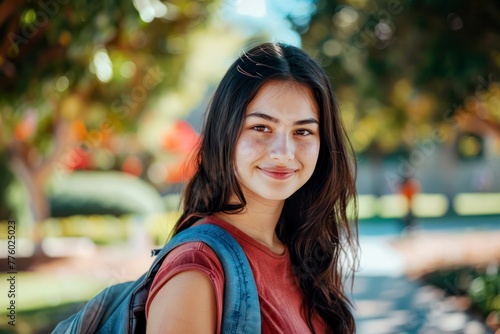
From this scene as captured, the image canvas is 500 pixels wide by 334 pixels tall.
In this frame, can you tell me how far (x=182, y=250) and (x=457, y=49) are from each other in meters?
5.65

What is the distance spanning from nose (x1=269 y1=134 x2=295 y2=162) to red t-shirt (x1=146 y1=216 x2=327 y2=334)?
0.76ft

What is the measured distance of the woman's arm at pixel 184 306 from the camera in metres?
1.35

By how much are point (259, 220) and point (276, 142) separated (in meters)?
0.25

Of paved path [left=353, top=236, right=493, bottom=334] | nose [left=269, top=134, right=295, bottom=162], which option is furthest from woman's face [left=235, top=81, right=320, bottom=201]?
paved path [left=353, top=236, right=493, bottom=334]

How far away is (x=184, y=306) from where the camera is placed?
136cm

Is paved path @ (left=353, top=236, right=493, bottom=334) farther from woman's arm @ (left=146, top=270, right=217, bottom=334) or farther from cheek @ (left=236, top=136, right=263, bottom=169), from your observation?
woman's arm @ (left=146, top=270, right=217, bottom=334)

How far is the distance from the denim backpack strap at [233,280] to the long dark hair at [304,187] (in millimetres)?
196

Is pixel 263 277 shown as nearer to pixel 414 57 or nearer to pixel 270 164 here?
pixel 270 164

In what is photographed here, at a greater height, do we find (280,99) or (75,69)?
(75,69)

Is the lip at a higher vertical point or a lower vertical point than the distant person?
lower

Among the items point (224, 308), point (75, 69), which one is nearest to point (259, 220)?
point (224, 308)

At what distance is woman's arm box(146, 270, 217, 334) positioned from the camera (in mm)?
1347

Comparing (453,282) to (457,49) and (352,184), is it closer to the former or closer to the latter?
(457,49)

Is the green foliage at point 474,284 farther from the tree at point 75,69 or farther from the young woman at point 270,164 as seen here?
the young woman at point 270,164
